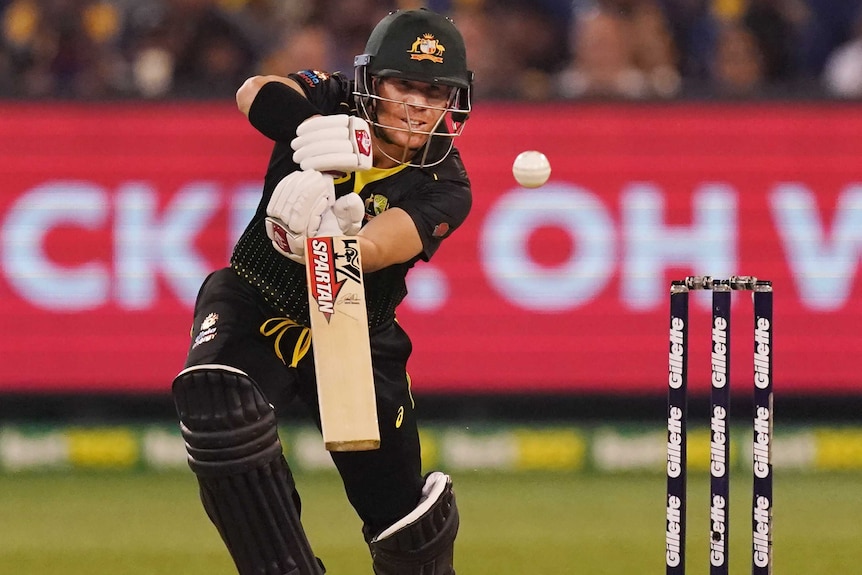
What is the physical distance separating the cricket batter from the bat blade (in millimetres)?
69

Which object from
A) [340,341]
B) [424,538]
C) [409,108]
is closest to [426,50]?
[409,108]

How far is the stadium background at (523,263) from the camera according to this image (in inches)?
286

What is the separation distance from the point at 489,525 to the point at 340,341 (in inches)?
93.8

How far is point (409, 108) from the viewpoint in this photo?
4070 mm

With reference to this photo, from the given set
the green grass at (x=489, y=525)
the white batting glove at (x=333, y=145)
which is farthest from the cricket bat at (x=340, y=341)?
the green grass at (x=489, y=525)

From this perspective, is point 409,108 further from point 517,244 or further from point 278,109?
point 517,244

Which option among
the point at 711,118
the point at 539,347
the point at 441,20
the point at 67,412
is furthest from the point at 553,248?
the point at 441,20

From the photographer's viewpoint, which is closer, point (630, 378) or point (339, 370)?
point (339, 370)

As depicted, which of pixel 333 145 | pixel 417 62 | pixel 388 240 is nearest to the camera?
pixel 333 145

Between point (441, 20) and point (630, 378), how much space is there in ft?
11.4

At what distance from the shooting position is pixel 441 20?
4133 mm

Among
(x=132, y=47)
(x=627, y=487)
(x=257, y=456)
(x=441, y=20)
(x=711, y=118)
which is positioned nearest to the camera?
(x=257, y=456)

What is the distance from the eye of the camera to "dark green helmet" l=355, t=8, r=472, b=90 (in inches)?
159

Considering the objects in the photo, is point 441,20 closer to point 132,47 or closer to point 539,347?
point 539,347
